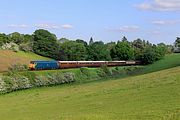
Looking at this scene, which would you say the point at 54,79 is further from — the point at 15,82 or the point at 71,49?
the point at 71,49

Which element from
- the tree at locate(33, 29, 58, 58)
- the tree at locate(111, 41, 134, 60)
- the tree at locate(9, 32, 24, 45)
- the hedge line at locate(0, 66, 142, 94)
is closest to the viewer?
the hedge line at locate(0, 66, 142, 94)

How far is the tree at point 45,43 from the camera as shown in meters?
147

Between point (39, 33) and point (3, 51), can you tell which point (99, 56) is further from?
point (3, 51)

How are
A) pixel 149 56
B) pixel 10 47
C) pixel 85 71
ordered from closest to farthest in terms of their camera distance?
pixel 85 71 < pixel 149 56 < pixel 10 47

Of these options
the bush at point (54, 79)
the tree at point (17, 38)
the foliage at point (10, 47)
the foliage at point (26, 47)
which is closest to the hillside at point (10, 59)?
the foliage at point (10, 47)

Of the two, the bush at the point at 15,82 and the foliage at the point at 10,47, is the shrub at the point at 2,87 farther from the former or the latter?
the foliage at the point at 10,47

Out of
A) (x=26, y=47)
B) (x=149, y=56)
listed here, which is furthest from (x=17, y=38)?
(x=149, y=56)

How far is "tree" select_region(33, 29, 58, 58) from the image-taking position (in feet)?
481

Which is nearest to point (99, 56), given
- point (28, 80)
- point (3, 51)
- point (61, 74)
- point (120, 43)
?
point (120, 43)

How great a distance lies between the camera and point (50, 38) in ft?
502

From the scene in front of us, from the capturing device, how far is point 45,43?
149375mm

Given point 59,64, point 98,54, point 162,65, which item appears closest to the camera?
point 59,64

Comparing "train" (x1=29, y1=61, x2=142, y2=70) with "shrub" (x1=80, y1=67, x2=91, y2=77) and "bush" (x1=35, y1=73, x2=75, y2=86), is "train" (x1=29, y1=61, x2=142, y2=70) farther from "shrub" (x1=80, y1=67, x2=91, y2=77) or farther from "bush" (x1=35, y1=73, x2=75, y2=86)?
"bush" (x1=35, y1=73, x2=75, y2=86)

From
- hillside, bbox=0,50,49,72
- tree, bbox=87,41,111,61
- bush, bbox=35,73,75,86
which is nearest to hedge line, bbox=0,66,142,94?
bush, bbox=35,73,75,86
